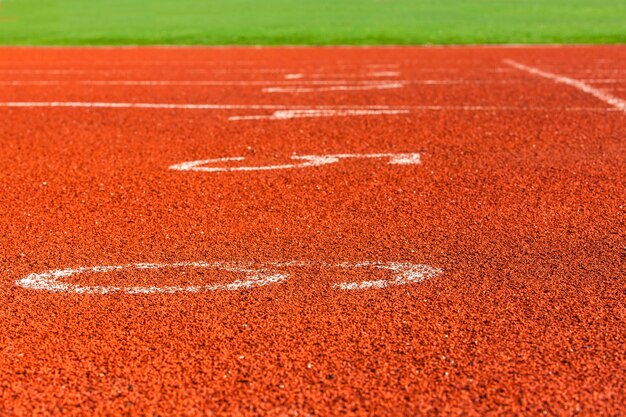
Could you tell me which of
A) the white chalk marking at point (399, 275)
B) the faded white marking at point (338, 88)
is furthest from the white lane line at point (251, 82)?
the white chalk marking at point (399, 275)

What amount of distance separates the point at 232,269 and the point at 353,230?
1.04 metres

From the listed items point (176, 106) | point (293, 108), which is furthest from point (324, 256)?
point (176, 106)

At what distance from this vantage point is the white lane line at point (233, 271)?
16.4ft

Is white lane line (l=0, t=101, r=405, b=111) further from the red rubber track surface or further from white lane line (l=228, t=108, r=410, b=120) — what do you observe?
the red rubber track surface

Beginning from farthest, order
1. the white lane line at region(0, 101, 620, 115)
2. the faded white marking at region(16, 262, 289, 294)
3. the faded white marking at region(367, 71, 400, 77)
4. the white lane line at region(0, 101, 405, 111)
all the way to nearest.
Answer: the faded white marking at region(367, 71, 400, 77) < the white lane line at region(0, 101, 405, 111) < the white lane line at region(0, 101, 620, 115) < the faded white marking at region(16, 262, 289, 294)

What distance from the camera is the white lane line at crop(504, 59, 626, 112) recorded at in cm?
1114

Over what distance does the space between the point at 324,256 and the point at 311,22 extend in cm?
2330

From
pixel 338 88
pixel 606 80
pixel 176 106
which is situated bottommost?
pixel 606 80

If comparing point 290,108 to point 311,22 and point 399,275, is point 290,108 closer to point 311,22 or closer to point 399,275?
point 399,275

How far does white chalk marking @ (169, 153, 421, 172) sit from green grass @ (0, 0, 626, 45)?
14.0m

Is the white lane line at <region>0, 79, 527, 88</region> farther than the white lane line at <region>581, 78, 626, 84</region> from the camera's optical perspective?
Yes

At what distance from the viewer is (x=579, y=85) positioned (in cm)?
1288

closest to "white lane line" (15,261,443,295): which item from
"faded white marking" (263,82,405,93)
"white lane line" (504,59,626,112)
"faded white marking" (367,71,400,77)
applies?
"white lane line" (504,59,626,112)

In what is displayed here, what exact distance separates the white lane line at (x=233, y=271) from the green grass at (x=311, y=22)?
16998mm
